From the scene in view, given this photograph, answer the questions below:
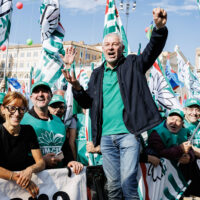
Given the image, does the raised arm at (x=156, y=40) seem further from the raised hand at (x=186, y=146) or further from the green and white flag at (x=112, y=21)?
the green and white flag at (x=112, y=21)

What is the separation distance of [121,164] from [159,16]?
1.46m

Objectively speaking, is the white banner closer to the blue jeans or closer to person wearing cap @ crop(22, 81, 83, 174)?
person wearing cap @ crop(22, 81, 83, 174)

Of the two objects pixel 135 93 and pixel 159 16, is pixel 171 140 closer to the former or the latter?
pixel 135 93

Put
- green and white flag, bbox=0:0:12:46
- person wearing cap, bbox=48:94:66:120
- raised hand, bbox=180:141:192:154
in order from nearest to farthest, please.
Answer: raised hand, bbox=180:141:192:154
person wearing cap, bbox=48:94:66:120
green and white flag, bbox=0:0:12:46

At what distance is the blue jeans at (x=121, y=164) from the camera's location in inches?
142

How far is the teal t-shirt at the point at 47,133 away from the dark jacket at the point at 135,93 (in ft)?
1.76

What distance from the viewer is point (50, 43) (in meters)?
6.40

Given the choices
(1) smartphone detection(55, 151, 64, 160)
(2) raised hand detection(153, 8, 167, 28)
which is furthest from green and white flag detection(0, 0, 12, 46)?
(2) raised hand detection(153, 8, 167, 28)

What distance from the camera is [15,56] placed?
88.4m

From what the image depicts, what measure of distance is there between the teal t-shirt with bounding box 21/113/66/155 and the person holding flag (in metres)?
0.53

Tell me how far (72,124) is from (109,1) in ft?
7.01

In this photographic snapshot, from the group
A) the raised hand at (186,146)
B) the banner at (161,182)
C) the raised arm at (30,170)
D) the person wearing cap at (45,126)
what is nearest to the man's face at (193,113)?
the banner at (161,182)

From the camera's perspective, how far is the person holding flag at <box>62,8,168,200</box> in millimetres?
3592

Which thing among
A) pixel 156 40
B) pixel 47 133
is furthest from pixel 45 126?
pixel 156 40
